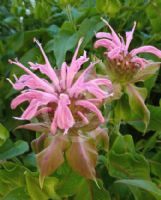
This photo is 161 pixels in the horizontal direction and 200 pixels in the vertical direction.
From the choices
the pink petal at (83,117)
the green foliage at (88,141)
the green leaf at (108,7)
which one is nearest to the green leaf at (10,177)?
the green foliage at (88,141)

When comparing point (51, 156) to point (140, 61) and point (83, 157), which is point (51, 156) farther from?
point (140, 61)

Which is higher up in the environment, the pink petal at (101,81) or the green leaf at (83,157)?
the pink petal at (101,81)

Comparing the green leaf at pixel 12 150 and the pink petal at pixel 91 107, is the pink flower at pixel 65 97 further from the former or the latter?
the green leaf at pixel 12 150

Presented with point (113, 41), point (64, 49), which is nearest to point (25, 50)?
point (64, 49)

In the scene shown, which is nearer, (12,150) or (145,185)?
(145,185)

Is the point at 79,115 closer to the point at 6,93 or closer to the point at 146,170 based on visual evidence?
the point at 146,170

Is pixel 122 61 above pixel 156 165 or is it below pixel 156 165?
above

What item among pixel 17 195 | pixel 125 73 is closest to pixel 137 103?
pixel 125 73
